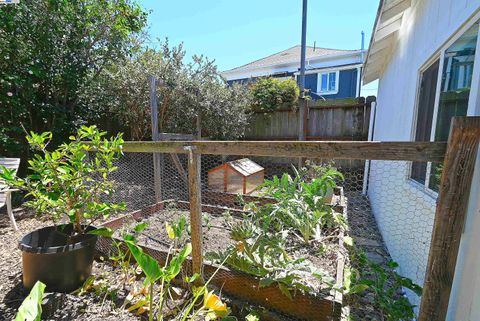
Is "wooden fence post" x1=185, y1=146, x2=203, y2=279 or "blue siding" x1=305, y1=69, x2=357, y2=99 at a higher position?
"blue siding" x1=305, y1=69, x2=357, y2=99

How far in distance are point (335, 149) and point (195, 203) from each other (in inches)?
39.0

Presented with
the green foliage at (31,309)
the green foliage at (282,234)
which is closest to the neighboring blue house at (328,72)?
the green foliage at (282,234)

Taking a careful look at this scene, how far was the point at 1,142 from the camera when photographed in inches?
149

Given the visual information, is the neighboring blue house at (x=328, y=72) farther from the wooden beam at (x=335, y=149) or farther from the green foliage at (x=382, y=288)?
the wooden beam at (x=335, y=149)

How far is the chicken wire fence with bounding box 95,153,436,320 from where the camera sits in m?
1.87

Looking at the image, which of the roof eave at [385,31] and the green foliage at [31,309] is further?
the roof eave at [385,31]

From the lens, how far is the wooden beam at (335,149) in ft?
3.60

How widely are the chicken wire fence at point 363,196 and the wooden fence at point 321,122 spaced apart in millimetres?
636

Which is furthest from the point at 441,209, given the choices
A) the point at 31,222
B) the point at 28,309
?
the point at 31,222

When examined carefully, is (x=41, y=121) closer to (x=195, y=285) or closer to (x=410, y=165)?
(x=195, y=285)

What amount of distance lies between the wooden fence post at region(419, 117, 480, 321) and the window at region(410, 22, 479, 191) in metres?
0.48

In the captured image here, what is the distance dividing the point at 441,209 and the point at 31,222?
4.32 metres

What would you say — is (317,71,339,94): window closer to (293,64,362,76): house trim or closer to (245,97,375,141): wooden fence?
(293,64,362,76): house trim

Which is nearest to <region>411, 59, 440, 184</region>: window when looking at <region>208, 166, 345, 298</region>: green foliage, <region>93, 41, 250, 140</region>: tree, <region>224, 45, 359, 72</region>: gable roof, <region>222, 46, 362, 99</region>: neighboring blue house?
<region>208, 166, 345, 298</region>: green foliage
